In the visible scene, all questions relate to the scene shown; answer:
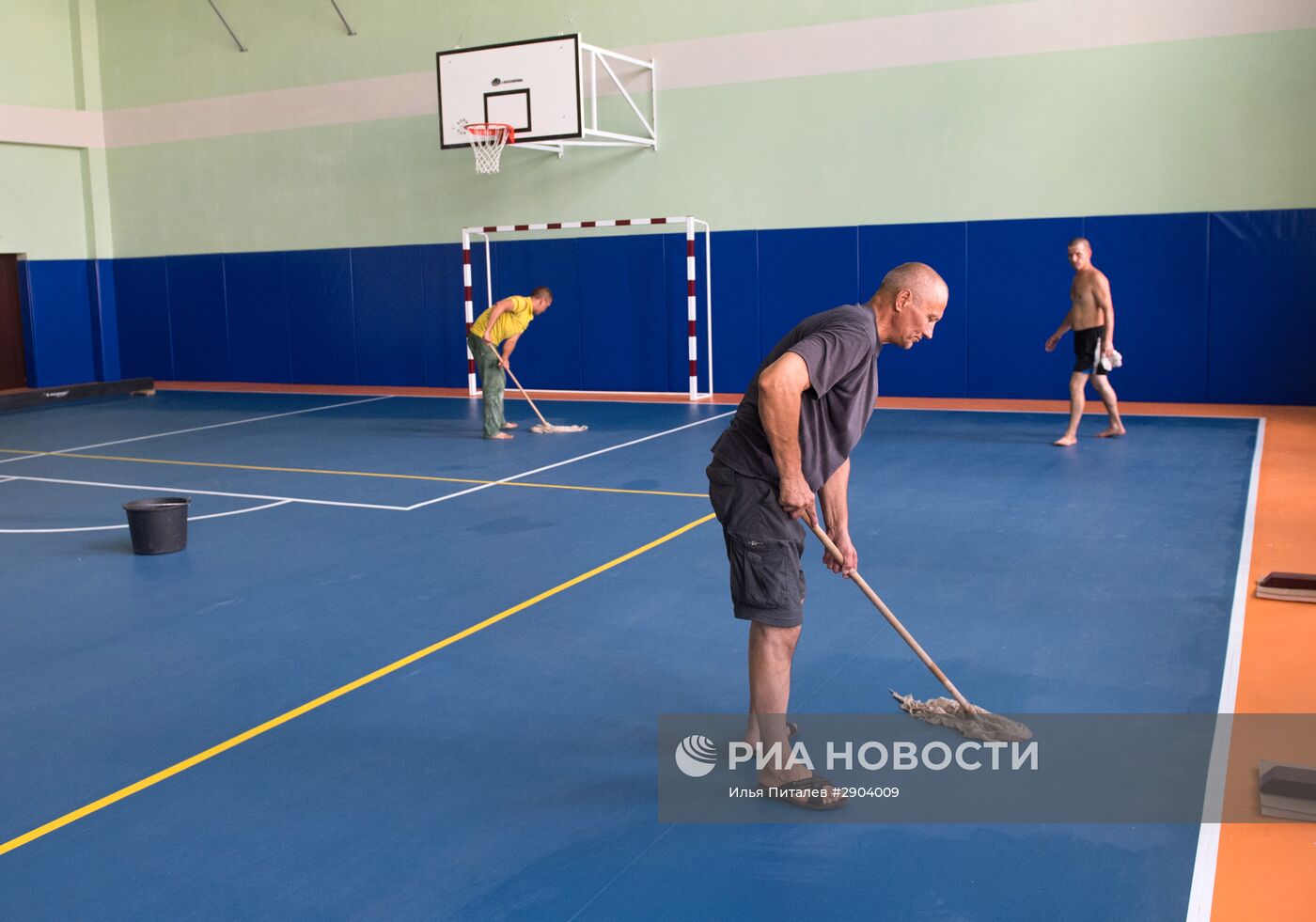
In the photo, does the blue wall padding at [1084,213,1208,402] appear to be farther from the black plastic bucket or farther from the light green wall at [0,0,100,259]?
the light green wall at [0,0,100,259]

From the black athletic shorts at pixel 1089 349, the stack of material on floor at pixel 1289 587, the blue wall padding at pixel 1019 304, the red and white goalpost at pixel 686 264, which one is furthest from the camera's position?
the red and white goalpost at pixel 686 264

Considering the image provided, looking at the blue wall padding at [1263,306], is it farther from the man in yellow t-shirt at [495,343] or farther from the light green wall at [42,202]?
the light green wall at [42,202]

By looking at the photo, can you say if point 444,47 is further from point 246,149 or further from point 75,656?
point 75,656

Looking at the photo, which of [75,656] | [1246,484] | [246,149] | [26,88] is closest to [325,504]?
[75,656]

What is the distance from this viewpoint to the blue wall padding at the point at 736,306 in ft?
55.7

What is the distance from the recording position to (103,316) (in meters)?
22.5

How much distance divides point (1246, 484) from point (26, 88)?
20166 mm

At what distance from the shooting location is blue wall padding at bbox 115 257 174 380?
866 inches

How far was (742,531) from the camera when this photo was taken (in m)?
4.14

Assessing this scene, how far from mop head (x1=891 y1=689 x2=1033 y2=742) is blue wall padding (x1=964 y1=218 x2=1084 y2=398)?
11.2 metres

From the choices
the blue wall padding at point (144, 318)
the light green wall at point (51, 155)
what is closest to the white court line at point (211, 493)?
the blue wall padding at point (144, 318)

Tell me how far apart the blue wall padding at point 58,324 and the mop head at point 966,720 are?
2054cm

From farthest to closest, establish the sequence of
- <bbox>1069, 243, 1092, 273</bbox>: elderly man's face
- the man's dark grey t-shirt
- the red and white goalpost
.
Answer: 1. the red and white goalpost
2. <bbox>1069, 243, 1092, 273</bbox>: elderly man's face
3. the man's dark grey t-shirt

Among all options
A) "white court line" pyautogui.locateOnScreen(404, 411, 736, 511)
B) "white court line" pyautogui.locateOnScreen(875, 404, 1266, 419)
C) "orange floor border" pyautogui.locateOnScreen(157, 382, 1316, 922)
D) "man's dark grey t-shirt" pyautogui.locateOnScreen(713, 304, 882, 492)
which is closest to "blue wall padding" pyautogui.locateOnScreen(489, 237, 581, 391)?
"white court line" pyautogui.locateOnScreen(404, 411, 736, 511)
